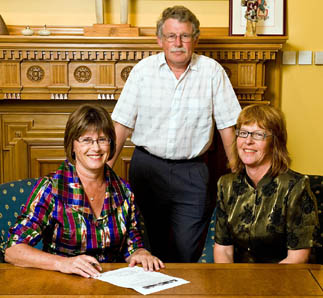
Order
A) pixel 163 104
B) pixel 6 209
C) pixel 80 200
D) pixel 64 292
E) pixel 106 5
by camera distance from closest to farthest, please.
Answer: pixel 64 292 → pixel 80 200 → pixel 6 209 → pixel 163 104 → pixel 106 5

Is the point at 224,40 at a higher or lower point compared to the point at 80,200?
higher

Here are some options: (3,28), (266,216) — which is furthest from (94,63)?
(266,216)

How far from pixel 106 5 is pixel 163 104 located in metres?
1.07

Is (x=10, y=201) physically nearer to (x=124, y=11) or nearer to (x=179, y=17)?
(x=179, y=17)

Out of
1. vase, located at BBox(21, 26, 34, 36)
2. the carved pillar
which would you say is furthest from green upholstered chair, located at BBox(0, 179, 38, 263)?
the carved pillar

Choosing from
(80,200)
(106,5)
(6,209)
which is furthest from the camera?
(106,5)

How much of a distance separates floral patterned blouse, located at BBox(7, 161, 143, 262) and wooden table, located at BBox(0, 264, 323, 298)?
0.18 meters

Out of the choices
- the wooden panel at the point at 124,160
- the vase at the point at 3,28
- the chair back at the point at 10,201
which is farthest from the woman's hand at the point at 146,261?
the vase at the point at 3,28

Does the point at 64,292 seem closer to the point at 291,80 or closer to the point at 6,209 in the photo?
the point at 6,209

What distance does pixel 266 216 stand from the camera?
1.95 meters

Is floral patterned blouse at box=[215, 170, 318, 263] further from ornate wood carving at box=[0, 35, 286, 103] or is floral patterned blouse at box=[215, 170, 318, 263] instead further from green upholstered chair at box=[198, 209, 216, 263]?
ornate wood carving at box=[0, 35, 286, 103]

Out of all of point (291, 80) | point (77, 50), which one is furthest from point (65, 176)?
point (291, 80)

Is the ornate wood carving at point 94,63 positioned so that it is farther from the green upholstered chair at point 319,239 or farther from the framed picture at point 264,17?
the green upholstered chair at point 319,239

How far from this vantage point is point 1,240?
76.9 inches
